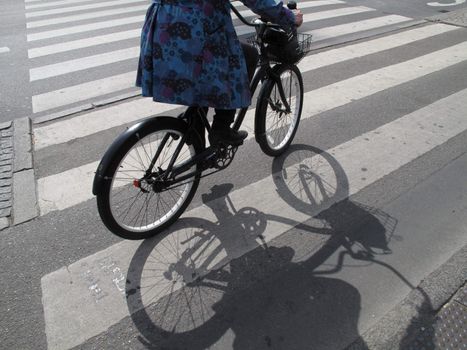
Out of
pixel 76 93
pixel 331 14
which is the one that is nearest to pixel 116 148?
pixel 76 93

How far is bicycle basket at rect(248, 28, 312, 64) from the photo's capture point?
311 centimetres

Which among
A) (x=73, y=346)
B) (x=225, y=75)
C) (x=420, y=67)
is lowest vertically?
(x=73, y=346)

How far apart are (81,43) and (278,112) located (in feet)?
16.8

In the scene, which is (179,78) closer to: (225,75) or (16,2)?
(225,75)

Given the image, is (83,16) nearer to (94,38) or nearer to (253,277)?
(94,38)

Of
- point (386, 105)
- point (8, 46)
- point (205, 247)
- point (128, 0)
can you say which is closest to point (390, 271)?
point (205, 247)

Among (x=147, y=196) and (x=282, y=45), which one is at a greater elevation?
(x=282, y=45)

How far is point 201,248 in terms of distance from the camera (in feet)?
9.99

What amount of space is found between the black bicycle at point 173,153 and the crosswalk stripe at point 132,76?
118 centimetres

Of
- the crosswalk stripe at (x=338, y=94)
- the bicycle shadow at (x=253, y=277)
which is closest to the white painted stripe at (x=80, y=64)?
the crosswalk stripe at (x=338, y=94)

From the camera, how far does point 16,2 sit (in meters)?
10.5

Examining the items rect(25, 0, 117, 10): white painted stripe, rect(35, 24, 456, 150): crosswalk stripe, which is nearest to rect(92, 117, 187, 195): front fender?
rect(35, 24, 456, 150): crosswalk stripe

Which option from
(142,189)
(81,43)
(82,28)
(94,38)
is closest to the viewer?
(142,189)

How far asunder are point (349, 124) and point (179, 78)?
2850 mm
